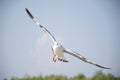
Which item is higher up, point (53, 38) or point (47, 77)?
point (53, 38)

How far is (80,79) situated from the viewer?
12953mm

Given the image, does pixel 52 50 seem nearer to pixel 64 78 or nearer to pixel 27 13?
pixel 27 13

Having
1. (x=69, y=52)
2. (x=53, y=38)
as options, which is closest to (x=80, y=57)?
(x=69, y=52)

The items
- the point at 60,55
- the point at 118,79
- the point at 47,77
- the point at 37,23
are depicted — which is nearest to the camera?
A: the point at 60,55

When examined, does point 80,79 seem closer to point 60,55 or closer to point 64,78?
point 64,78

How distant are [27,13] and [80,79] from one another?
3.56 metres

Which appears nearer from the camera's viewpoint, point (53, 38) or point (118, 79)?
point (53, 38)

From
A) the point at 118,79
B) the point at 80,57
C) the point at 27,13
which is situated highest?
the point at 27,13

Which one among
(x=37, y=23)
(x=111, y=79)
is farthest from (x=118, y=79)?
(x=37, y=23)

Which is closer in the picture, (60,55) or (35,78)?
(60,55)

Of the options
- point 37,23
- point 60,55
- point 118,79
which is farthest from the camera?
point 118,79

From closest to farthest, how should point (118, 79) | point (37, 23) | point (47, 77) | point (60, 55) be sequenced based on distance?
1. point (60, 55)
2. point (37, 23)
3. point (118, 79)
4. point (47, 77)

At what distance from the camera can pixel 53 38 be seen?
899cm

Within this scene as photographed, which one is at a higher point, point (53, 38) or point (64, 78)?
point (53, 38)
